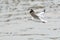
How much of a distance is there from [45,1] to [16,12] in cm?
63

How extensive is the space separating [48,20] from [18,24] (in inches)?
15.1

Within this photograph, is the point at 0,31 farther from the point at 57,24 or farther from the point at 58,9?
the point at 58,9

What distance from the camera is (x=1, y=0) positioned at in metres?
4.95

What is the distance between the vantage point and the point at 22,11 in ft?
14.4

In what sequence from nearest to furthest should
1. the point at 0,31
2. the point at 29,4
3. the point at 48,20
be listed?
the point at 0,31 → the point at 48,20 → the point at 29,4


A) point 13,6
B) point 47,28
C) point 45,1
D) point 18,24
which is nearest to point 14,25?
point 18,24

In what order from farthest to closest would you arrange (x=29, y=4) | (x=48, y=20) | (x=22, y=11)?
(x=29, y=4)
(x=22, y=11)
(x=48, y=20)

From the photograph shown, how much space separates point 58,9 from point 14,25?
2.81 ft

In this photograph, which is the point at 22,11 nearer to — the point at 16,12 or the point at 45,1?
the point at 16,12

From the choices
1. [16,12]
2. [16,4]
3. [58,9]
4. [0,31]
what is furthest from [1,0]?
[0,31]

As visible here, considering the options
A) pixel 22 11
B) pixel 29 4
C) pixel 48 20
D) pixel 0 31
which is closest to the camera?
pixel 0 31

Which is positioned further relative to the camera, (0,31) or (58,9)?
(58,9)

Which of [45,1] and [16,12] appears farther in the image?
[45,1]

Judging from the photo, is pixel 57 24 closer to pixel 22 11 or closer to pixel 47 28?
pixel 47 28
